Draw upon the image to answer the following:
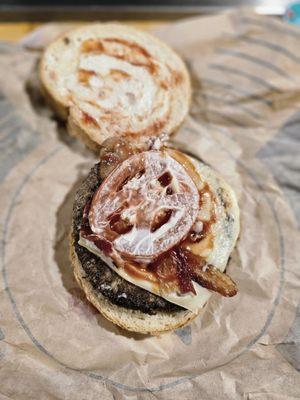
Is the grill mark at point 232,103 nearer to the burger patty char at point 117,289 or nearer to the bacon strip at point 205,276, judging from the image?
the bacon strip at point 205,276

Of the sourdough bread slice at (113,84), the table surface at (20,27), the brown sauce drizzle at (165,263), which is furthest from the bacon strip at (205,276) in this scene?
the table surface at (20,27)

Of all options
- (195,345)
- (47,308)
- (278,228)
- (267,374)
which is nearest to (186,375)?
(195,345)

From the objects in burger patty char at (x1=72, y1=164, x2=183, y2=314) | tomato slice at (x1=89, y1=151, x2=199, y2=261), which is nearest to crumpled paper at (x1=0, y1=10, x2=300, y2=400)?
burger patty char at (x1=72, y1=164, x2=183, y2=314)

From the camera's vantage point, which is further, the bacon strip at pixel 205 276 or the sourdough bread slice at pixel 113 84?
the sourdough bread slice at pixel 113 84

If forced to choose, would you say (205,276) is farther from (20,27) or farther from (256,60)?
(20,27)

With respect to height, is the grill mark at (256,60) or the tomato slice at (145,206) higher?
the grill mark at (256,60)

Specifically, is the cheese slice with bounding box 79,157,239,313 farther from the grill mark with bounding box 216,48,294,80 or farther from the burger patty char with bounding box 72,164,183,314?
the grill mark with bounding box 216,48,294,80
